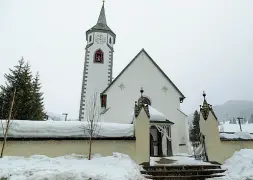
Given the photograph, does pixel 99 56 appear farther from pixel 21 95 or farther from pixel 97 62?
pixel 21 95

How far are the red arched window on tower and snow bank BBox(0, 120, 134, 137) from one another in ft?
53.2

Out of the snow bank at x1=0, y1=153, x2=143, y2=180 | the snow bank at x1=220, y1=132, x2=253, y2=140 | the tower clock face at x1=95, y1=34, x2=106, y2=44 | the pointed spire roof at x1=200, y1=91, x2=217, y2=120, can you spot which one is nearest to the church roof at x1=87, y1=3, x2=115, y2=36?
the tower clock face at x1=95, y1=34, x2=106, y2=44

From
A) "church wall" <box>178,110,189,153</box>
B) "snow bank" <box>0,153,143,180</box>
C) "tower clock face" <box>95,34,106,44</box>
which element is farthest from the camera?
"tower clock face" <box>95,34,106,44</box>

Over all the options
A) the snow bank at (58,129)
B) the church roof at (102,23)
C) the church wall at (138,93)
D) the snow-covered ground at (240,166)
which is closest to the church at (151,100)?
the church wall at (138,93)

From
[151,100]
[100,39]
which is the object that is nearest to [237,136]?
[151,100]

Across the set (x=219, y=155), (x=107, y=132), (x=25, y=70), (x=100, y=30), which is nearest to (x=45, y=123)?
(x=107, y=132)

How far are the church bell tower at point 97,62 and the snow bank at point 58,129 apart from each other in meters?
11.0

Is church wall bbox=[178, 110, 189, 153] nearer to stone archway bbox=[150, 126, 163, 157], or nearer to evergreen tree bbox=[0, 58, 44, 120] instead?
stone archway bbox=[150, 126, 163, 157]

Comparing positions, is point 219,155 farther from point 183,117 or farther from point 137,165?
point 183,117

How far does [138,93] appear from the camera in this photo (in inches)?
696

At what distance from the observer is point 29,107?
62.2 ft

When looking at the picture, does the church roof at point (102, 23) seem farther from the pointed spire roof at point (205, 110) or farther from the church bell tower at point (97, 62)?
the pointed spire roof at point (205, 110)

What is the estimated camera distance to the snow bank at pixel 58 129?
912cm

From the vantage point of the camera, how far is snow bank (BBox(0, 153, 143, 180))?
6035 millimetres
